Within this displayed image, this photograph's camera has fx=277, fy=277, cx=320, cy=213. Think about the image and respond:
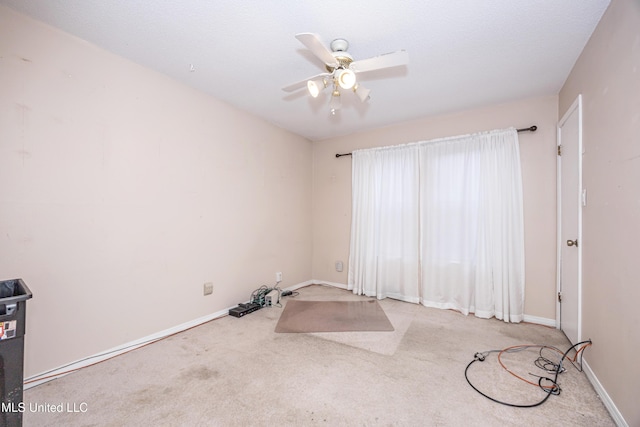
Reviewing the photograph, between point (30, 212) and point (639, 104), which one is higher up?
point (639, 104)

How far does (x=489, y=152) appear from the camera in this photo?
324 cm

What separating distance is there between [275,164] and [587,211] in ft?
10.9

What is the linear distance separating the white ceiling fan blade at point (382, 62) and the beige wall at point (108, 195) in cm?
186

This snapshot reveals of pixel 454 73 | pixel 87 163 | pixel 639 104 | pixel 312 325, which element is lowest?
pixel 312 325

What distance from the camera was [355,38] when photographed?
206cm

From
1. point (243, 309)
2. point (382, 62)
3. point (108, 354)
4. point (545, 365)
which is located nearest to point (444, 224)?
point (545, 365)

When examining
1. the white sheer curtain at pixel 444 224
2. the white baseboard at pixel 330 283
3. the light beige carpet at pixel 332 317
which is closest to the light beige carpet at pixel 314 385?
the light beige carpet at pixel 332 317

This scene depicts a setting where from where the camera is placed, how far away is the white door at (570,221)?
88.7 inches

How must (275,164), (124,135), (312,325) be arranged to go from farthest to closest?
(275,164) < (312,325) < (124,135)

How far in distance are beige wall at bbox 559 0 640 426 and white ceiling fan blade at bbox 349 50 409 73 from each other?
3.81 ft

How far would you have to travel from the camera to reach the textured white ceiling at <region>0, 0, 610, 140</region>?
5.84ft

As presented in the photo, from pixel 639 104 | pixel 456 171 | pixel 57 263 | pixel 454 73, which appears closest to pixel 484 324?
pixel 456 171

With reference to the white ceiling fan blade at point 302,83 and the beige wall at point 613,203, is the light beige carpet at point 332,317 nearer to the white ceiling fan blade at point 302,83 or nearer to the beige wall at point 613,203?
the beige wall at point 613,203

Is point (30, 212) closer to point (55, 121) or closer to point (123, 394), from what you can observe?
point (55, 121)
